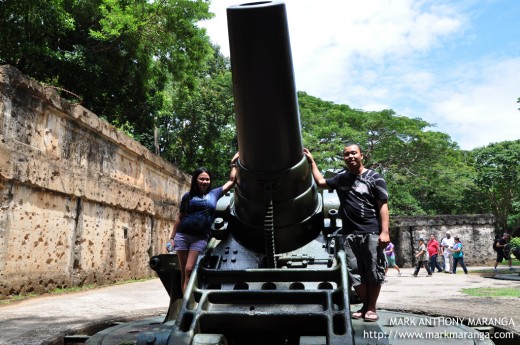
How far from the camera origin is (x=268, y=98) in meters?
2.71

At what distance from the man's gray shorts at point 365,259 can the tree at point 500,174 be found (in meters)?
20.6

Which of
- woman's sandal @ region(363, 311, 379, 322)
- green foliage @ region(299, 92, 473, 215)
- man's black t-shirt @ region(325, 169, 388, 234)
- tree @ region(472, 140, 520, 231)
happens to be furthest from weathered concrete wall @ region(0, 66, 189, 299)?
tree @ region(472, 140, 520, 231)

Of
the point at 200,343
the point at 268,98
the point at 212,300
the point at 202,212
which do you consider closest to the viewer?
the point at 200,343

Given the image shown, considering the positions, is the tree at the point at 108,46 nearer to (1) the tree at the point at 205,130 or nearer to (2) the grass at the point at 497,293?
(1) the tree at the point at 205,130

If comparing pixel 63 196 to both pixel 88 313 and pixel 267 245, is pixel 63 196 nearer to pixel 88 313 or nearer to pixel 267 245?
pixel 88 313

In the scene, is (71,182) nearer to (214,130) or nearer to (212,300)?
(212,300)

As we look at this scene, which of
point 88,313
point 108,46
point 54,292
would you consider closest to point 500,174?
point 108,46

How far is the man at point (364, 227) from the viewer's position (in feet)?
10.4

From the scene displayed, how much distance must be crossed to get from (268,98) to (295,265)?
1164mm

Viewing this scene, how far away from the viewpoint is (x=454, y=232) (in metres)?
20.3

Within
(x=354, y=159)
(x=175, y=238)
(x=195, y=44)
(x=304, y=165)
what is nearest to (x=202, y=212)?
(x=175, y=238)

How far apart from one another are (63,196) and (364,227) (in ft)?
21.6

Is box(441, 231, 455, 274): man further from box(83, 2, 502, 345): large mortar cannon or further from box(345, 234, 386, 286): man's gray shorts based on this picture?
box(345, 234, 386, 286): man's gray shorts

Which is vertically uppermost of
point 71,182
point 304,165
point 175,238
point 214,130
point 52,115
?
point 214,130
